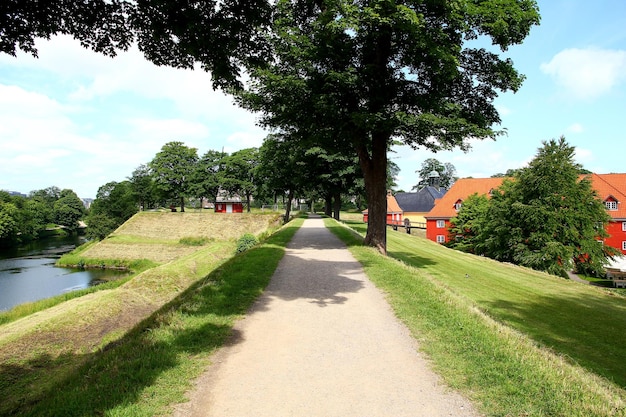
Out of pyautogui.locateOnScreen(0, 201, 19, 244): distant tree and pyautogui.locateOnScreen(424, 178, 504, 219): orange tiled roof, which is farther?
pyautogui.locateOnScreen(0, 201, 19, 244): distant tree

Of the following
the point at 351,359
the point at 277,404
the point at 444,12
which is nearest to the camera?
the point at 277,404

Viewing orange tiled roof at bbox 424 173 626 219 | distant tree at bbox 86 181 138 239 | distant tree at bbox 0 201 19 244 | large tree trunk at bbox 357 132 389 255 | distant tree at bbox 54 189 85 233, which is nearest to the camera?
large tree trunk at bbox 357 132 389 255

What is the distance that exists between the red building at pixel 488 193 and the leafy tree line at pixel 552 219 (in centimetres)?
1022

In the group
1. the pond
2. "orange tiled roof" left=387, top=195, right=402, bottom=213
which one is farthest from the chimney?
the pond

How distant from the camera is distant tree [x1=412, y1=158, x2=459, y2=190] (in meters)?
121

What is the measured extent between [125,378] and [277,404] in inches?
74.0

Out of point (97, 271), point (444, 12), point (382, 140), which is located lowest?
point (97, 271)

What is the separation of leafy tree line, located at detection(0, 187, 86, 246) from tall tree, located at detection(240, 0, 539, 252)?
64394 mm

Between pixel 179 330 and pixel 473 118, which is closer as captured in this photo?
pixel 179 330

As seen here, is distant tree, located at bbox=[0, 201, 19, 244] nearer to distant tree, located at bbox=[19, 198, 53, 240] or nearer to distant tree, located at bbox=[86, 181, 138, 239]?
distant tree, located at bbox=[19, 198, 53, 240]

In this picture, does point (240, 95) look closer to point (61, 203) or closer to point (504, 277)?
point (504, 277)

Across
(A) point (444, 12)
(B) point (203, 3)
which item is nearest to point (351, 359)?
(B) point (203, 3)

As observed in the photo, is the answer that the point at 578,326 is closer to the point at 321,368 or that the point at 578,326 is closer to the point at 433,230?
the point at 321,368

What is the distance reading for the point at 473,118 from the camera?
47.2 feet
